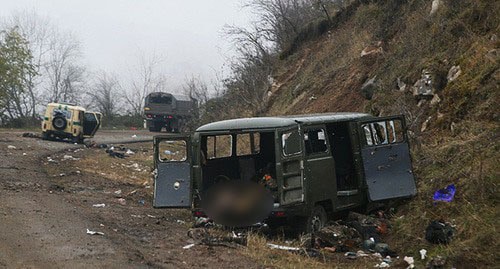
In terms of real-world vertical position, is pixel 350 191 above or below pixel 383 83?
below

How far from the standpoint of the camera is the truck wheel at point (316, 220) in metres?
8.98

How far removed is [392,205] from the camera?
10242 millimetres

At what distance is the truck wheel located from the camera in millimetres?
8977

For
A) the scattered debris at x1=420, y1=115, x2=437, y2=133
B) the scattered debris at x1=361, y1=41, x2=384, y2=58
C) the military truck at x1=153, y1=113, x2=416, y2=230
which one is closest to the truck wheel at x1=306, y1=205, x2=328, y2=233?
the military truck at x1=153, y1=113, x2=416, y2=230

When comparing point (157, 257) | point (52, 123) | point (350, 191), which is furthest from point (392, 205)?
point (52, 123)

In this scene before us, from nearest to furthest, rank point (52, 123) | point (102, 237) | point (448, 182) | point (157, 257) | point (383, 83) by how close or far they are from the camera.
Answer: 1. point (157, 257)
2. point (102, 237)
3. point (448, 182)
4. point (383, 83)
5. point (52, 123)

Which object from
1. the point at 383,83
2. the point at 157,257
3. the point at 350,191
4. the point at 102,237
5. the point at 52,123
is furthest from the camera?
the point at 52,123

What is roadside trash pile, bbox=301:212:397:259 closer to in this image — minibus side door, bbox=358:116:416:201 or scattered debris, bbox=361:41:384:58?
minibus side door, bbox=358:116:416:201

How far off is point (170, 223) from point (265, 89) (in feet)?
51.4

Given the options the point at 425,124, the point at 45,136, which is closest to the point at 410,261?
the point at 425,124

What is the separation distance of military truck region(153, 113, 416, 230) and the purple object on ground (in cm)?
59

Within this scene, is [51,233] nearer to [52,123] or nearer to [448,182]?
[448,182]

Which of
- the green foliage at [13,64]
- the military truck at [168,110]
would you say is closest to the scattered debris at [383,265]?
the military truck at [168,110]

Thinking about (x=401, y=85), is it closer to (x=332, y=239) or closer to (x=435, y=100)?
(x=435, y=100)
